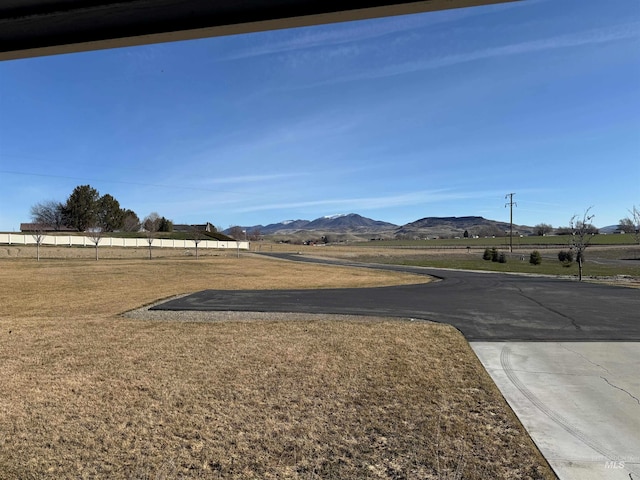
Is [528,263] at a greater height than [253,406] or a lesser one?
lesser

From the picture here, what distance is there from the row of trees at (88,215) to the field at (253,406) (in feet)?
277

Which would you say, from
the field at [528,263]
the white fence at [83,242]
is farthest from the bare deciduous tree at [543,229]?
the white fence at [83,242]

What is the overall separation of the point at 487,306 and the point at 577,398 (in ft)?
23.1

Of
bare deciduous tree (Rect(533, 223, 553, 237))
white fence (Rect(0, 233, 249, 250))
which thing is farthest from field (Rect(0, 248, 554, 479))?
bare deciduous tree (Rect(533, 223, 553, 237))

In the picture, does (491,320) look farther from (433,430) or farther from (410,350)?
(433,430)

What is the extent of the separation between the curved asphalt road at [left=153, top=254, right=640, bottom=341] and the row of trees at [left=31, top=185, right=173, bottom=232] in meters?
78.8

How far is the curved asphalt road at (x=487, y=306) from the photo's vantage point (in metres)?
8.09

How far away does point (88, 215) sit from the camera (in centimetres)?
8800

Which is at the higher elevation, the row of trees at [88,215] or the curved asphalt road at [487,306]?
the row of trees at [88,215]

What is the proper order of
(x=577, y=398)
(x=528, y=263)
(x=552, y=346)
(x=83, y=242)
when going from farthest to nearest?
1. (x=83, y=242)
2. (x=528, y=263)
3. (x=552, y=346)
4. (x=577, y=398)

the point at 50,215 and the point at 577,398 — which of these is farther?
the point at 50,215

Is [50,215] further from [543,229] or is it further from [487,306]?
[543,229]

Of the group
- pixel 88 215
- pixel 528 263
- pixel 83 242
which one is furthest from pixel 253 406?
pixel 88 215

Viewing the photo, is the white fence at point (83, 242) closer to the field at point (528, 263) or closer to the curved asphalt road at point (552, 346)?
the field at point (528, 263)
